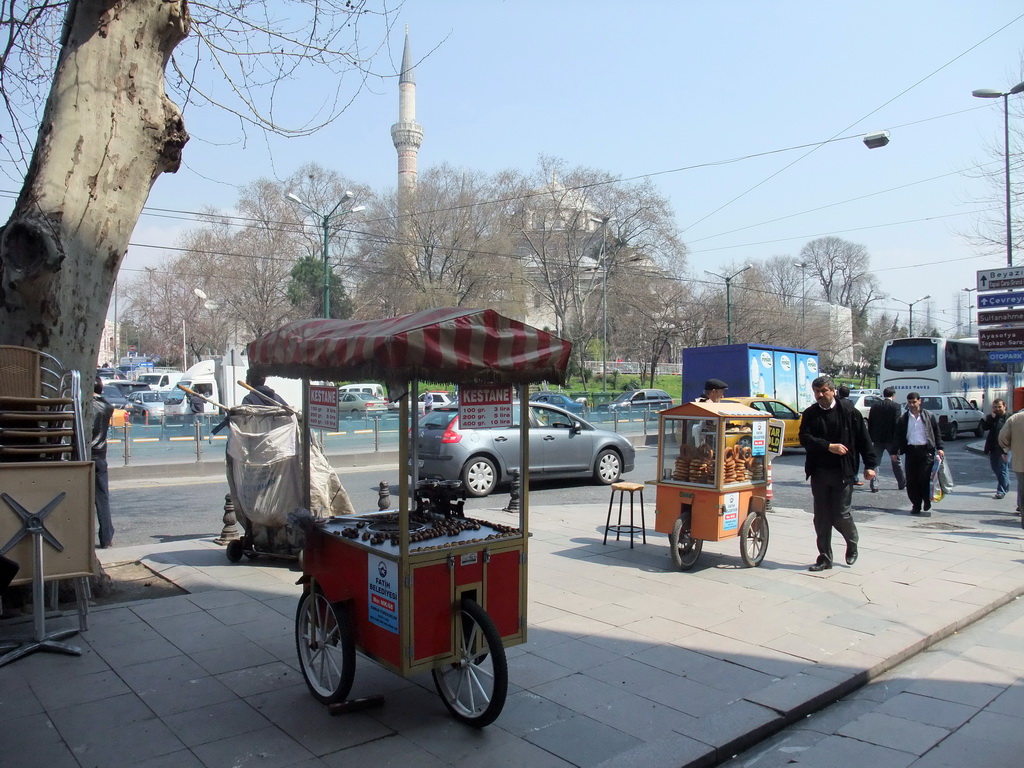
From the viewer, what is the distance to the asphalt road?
11.1 meters

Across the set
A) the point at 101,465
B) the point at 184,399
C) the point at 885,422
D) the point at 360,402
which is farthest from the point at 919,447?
the point at 184,399

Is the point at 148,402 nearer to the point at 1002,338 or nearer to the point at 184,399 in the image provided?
the point at 184,399

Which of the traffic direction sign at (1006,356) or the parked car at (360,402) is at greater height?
the traffic direction sign at (1006,356)

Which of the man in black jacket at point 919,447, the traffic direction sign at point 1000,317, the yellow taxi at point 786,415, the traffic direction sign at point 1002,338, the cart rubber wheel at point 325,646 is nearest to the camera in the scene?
the cart rubber wheel at point 325,646

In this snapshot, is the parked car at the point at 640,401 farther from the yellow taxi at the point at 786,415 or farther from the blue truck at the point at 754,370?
the yellow taxi at the point at 786,415

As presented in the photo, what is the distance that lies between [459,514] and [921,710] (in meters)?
3.08

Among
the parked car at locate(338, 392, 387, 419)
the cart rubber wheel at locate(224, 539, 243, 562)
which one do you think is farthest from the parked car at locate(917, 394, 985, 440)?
the cart rubber wheel at locate(224, 539, 243, 562)

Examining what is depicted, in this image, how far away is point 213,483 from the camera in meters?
16.0

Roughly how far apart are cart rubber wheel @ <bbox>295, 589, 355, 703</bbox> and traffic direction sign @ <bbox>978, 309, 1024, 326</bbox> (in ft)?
48.4

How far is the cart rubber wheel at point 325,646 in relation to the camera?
4340 millimetres

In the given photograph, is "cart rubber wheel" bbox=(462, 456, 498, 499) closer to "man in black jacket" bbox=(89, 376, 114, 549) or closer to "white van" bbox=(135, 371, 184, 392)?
"man in black jacket" bbox=(89, 376, 114, 549)

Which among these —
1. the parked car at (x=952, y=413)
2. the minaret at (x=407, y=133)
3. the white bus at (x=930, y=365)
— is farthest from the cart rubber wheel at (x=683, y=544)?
the minaret at (x=407, y=133)

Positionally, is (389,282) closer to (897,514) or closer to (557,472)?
(557,472)

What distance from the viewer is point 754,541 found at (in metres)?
8.27
